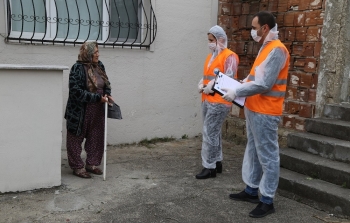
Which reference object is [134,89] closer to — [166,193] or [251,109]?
[166,193]

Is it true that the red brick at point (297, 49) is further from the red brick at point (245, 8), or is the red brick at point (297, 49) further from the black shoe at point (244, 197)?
the black shoe at point (244, 197)

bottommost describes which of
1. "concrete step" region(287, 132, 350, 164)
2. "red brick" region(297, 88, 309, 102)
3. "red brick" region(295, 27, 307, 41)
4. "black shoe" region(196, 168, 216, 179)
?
"black shoe" region(196, 168, 216, 179)

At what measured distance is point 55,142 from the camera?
13.2 feet

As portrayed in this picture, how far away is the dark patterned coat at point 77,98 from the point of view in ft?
14.0

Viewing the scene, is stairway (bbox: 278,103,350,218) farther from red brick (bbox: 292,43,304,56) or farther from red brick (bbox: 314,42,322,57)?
red brick (bbox: 292,43,304,56)

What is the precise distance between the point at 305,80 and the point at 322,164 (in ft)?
4.96

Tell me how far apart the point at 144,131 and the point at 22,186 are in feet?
8.37

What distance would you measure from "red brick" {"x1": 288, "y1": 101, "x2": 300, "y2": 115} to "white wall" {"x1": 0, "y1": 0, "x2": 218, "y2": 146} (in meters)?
1.72

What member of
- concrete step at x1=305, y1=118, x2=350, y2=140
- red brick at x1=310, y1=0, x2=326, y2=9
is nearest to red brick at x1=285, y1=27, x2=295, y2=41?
red brick at x1=310, y1=0, x2=326, y2=9

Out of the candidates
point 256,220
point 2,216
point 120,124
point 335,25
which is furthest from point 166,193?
point 335,25

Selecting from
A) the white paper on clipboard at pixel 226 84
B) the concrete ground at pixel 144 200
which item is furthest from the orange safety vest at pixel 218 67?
the concrete ground at pixel 144 200

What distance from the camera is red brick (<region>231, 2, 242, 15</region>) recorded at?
6.33m

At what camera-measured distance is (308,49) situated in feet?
17.2

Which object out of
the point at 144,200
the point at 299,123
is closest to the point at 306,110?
the point at 299,123
